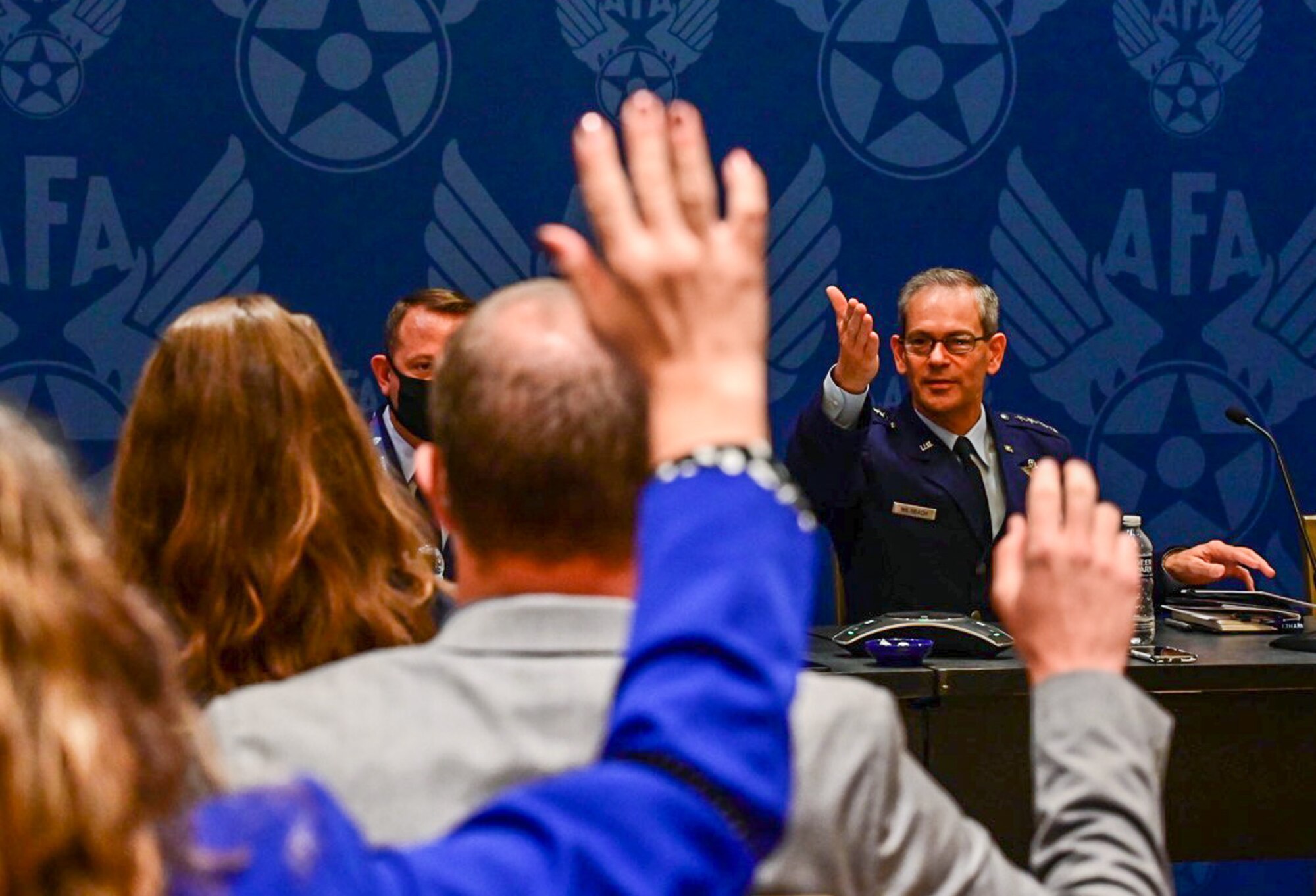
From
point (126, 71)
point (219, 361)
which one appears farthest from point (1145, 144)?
point (219, 361)

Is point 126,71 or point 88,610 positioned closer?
point 88,610

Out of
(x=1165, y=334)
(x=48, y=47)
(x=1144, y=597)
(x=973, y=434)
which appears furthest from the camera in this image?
(x=1165, y=334)

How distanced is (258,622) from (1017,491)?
8.80 feet

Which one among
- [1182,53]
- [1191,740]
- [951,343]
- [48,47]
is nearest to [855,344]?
[951,343]

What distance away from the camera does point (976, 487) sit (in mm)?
3982

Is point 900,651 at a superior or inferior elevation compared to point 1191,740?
superior

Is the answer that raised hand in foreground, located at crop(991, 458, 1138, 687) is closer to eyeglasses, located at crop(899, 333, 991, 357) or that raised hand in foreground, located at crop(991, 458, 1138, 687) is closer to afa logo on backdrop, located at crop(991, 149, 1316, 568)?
eyeglasses, located at crop(899, 333, 991, 357)

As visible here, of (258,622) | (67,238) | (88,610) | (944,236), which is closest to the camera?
(88,610)

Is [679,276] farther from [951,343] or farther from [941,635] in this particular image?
[951,343]

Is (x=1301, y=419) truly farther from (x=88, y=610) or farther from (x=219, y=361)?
(x=88, y=610)

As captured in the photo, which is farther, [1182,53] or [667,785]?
[1182,53]

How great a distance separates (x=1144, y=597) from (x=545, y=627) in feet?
8.34

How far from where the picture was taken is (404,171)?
439cm

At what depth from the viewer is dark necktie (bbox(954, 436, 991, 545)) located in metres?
3.95
